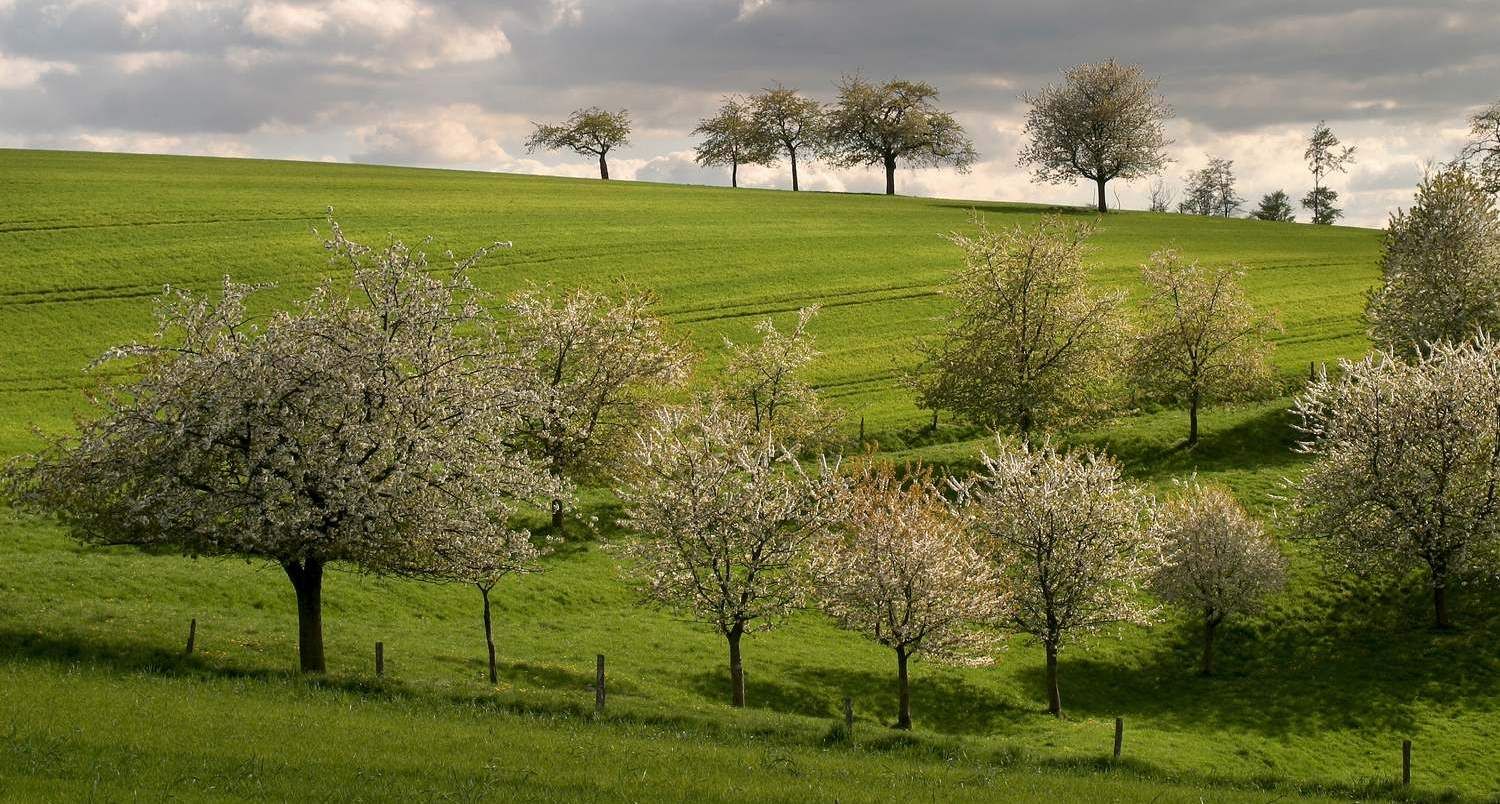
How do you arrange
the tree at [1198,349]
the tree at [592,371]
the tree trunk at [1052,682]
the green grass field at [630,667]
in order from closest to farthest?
the green grass field at [630,667] → the tree trunk at [1052,682] → the tree at [592,371] → the tree at [1198,349]

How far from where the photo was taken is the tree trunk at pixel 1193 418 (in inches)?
2628

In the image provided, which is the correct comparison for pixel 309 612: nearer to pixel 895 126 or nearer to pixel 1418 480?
pixel 1418 480

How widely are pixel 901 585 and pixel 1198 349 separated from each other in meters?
38.0

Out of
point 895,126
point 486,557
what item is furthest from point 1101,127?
point 486,557

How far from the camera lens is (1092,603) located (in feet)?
140

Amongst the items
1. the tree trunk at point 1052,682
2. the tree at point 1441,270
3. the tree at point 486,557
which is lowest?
the tree trunk at point 1052,682

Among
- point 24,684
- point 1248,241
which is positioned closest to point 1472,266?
point 1248,241

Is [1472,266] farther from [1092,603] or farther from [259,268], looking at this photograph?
[259,268]

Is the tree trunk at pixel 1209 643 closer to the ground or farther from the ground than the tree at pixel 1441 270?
closer to the ground

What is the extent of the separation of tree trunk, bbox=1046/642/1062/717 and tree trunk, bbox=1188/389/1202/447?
28400 mm

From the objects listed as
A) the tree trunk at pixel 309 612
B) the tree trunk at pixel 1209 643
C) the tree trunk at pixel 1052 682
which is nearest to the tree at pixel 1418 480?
the tree trunk at pixel 1209 643

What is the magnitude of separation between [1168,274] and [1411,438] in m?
27.1

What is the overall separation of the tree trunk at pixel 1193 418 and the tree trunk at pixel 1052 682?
28.4 m

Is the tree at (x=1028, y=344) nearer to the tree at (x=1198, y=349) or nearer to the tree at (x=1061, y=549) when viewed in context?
the tree at (x=1198, y=349)
